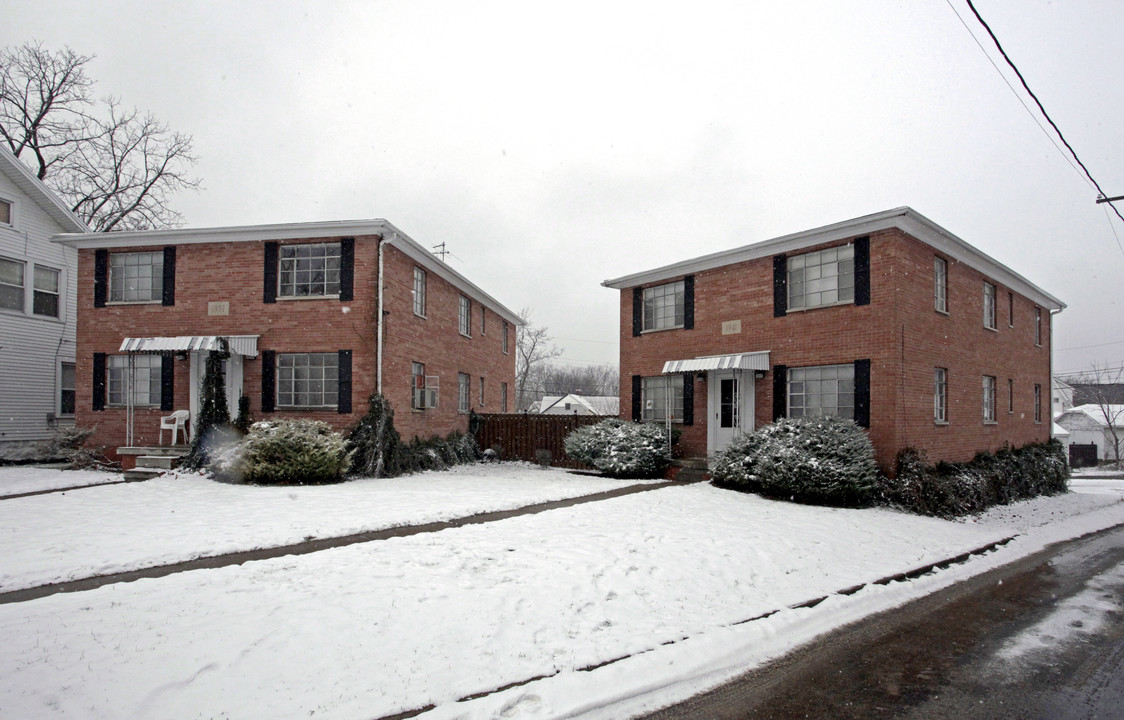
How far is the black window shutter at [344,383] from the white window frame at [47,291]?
10847mm

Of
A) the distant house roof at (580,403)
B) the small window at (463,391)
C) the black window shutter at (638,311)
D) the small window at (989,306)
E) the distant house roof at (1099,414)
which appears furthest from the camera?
the distant house roof at (580,403)

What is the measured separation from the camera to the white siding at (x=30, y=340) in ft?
60.2

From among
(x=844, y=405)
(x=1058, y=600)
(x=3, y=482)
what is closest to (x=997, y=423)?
(x=844, y=405)

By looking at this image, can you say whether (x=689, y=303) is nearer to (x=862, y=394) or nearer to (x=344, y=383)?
(x=862, y=394)

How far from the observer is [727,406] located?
15977 mm

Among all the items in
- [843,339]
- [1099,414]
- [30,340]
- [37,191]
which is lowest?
[1099,414]

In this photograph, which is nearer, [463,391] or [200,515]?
[200,515]

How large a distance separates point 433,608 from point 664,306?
13089 mm

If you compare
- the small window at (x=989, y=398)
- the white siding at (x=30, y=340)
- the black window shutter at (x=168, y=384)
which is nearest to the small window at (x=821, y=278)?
the small window at (x=989, y=398)

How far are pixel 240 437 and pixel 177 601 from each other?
999 centimetres

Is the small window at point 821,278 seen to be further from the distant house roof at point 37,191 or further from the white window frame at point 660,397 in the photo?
the distant house roof at point 37,191

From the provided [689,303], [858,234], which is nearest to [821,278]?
[858,234]

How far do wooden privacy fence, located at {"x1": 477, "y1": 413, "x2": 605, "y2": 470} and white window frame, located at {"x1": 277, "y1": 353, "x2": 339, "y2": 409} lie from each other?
18.6 ft

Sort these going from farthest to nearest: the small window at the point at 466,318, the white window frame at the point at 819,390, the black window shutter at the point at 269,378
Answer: the small window at the point at 466,318 < the black window shutter at the point at 269,378 < the white window frame at the point at 819,390
